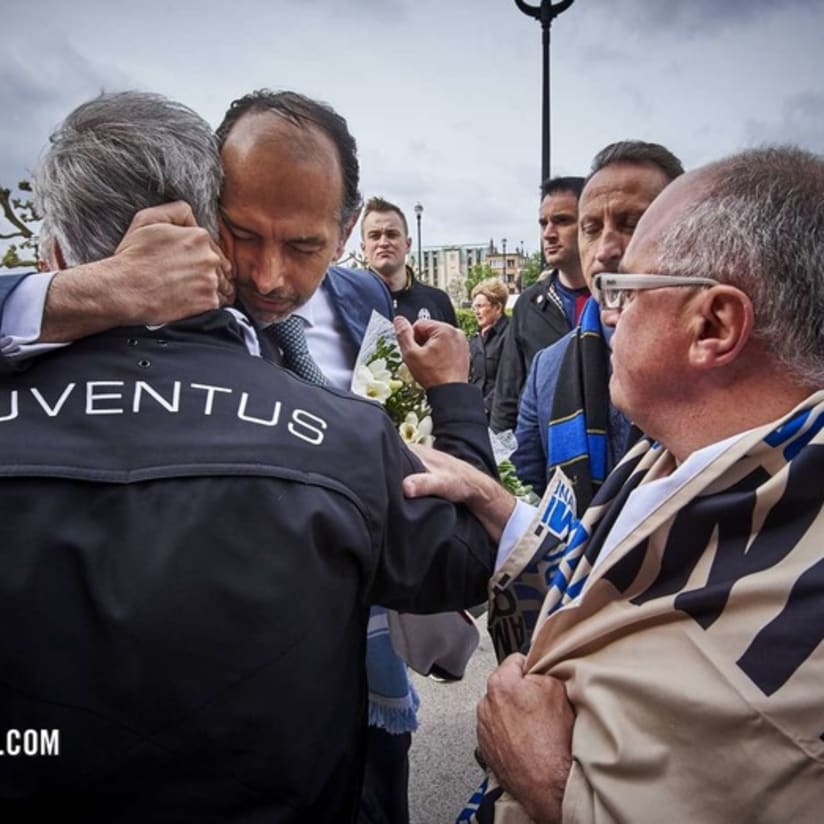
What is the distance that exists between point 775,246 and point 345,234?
1240 millimetres

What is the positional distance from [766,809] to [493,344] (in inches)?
222

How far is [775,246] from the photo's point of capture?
3.81ft

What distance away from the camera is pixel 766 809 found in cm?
91

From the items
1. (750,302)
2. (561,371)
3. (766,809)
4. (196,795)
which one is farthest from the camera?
(561,371)

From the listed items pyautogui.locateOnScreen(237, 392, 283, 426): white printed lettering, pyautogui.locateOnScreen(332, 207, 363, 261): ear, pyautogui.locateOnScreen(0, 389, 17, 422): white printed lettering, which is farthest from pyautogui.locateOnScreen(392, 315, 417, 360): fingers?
pyautogui.locateOnScreen(0, 389, 17, 422): white printed lettering

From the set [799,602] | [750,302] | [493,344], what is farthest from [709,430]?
[493,344]

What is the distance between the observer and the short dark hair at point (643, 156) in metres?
2.35

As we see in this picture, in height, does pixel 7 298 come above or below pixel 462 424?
above

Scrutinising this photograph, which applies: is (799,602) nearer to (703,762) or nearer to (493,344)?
(703,762)

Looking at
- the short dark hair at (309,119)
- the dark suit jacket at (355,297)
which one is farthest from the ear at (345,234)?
the dark suit jacket at (355,297)

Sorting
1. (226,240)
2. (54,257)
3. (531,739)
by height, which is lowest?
(531,739)

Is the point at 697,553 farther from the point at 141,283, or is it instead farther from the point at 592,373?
the point at 592,373

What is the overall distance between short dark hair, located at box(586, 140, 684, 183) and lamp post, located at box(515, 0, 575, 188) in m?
5.05

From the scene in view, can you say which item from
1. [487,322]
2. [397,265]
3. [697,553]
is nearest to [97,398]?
[697,553]
